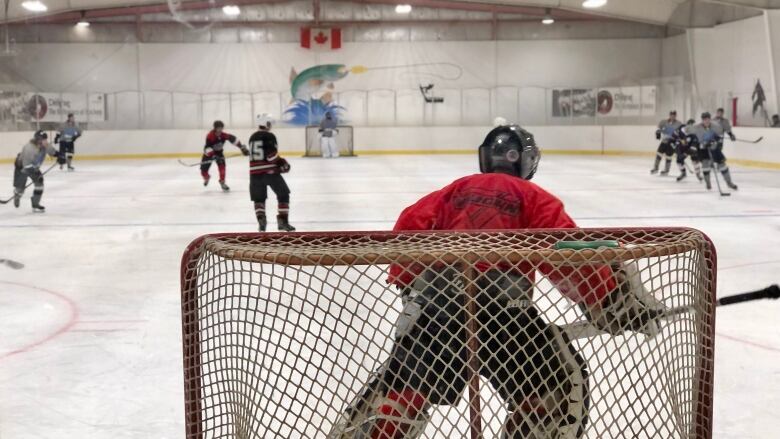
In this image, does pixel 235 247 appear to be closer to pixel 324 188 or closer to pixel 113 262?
pixel 113 262

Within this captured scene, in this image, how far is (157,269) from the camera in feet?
23.8

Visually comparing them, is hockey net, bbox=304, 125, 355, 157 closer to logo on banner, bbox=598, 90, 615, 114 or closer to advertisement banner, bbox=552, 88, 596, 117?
advertisement banner, bbox=552, 88, 596, 117

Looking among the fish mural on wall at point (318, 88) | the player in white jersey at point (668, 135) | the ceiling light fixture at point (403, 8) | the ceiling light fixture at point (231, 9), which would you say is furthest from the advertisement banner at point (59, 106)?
the player in white jersey at point (668, 135)

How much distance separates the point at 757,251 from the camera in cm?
774

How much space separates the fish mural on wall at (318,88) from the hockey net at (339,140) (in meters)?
1.40

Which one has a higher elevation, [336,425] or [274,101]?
[274,101]

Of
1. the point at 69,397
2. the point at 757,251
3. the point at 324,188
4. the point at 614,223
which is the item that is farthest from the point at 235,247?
the point at 324,188

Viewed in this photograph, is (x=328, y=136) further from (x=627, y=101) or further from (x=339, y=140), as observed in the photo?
(x=627, y=101)

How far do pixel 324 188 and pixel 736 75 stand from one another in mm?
11499

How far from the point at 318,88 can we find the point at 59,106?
6.98 m

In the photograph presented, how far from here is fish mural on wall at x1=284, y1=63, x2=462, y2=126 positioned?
26625 mm

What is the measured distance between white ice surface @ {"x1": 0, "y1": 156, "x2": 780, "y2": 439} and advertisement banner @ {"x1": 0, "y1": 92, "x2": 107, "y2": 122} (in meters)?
5.97

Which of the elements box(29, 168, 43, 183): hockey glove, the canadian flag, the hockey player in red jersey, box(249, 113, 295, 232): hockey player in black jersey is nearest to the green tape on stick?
box(249, 113, 295, 232): hockey player in black jersey

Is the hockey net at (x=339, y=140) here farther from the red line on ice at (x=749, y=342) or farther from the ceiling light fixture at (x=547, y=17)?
the red line on ice at (x=749, y=342)
